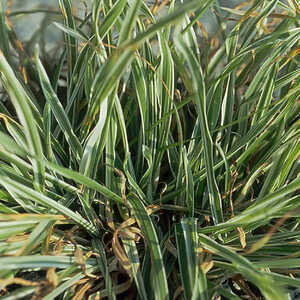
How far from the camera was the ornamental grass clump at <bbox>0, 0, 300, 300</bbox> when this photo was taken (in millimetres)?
678

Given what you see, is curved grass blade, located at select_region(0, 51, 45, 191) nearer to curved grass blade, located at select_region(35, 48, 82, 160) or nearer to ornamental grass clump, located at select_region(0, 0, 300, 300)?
ornamental grass clump, located at select_region(0, 0, 300, 300)

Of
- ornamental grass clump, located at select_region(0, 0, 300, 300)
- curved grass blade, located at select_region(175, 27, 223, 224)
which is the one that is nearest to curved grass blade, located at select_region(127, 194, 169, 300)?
ornamental grass clump, located at select_region(0, 0, 300, 300)

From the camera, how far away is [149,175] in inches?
33.4

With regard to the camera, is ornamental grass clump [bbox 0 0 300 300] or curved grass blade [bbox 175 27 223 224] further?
ornamental grass clump [bbox 0 0 300 300]

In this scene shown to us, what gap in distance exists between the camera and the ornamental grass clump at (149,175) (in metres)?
0.68

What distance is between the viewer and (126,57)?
511 millimetres

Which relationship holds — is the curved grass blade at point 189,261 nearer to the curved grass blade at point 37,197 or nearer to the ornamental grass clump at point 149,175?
the ornamental grass clump at point 149,175

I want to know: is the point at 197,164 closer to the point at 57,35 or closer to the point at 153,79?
the point at 153,79

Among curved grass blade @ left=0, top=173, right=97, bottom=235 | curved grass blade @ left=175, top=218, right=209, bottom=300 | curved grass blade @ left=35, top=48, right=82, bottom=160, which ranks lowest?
curved grass blade @ left=175, top=218, right=209, bottom=300

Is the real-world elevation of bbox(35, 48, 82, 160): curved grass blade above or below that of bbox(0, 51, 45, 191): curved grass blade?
above

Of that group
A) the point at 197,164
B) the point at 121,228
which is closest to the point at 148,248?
the point at 121,228

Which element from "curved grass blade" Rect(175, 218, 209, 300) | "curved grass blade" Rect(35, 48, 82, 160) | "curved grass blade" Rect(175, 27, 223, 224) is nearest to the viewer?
"curved grass blade" Rect(175, 27, 223, 224)

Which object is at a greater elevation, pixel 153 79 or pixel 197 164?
pixel 153 79

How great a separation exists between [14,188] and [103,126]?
180 millimetres
